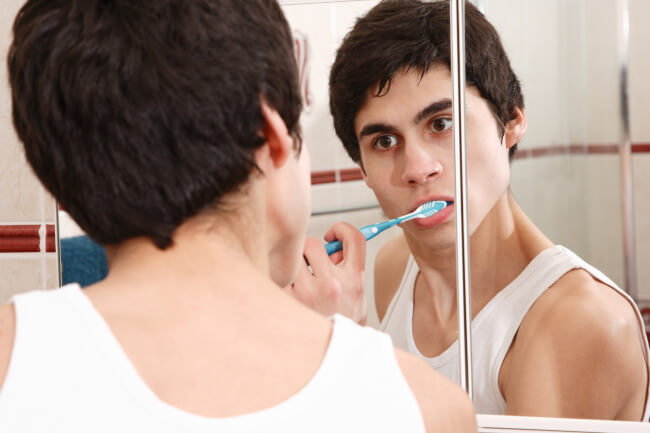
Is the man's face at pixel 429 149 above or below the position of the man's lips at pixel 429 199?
above

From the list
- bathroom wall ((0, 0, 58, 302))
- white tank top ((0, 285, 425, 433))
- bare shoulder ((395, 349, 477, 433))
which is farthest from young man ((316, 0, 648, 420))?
bathroom wall ((0, 0, 58, 302))

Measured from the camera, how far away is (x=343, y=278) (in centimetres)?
85

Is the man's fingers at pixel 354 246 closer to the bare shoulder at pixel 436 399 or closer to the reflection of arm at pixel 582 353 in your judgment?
the reflection of arm at pixel 582 353

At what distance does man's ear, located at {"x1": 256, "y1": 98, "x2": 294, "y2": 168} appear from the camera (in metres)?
0.44

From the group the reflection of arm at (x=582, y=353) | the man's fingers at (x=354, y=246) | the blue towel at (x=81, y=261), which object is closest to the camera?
the reflection of arm at (x=582, y=353)

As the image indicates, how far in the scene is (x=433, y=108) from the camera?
0.81 meters

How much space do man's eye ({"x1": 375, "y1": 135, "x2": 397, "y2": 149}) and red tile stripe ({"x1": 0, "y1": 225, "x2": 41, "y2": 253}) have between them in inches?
23.4

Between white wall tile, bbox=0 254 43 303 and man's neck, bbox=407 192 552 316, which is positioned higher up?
man's neck, bbox=407 192 552 316

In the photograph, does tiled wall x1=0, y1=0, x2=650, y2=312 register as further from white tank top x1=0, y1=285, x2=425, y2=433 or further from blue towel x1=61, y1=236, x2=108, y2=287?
blue towel x1=61, y1=236, x2=108, y2=287

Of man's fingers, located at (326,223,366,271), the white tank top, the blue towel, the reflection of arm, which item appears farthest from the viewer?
the blue towel

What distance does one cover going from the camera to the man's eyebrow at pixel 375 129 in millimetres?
820

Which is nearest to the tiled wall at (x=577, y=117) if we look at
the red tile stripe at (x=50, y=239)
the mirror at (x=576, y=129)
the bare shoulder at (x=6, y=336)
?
the mirror at (x=576, y=129)

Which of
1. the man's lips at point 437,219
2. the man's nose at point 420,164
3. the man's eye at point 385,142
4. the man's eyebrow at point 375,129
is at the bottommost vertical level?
the man's lips at point 437,219

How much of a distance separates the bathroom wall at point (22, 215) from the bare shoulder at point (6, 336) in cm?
73
